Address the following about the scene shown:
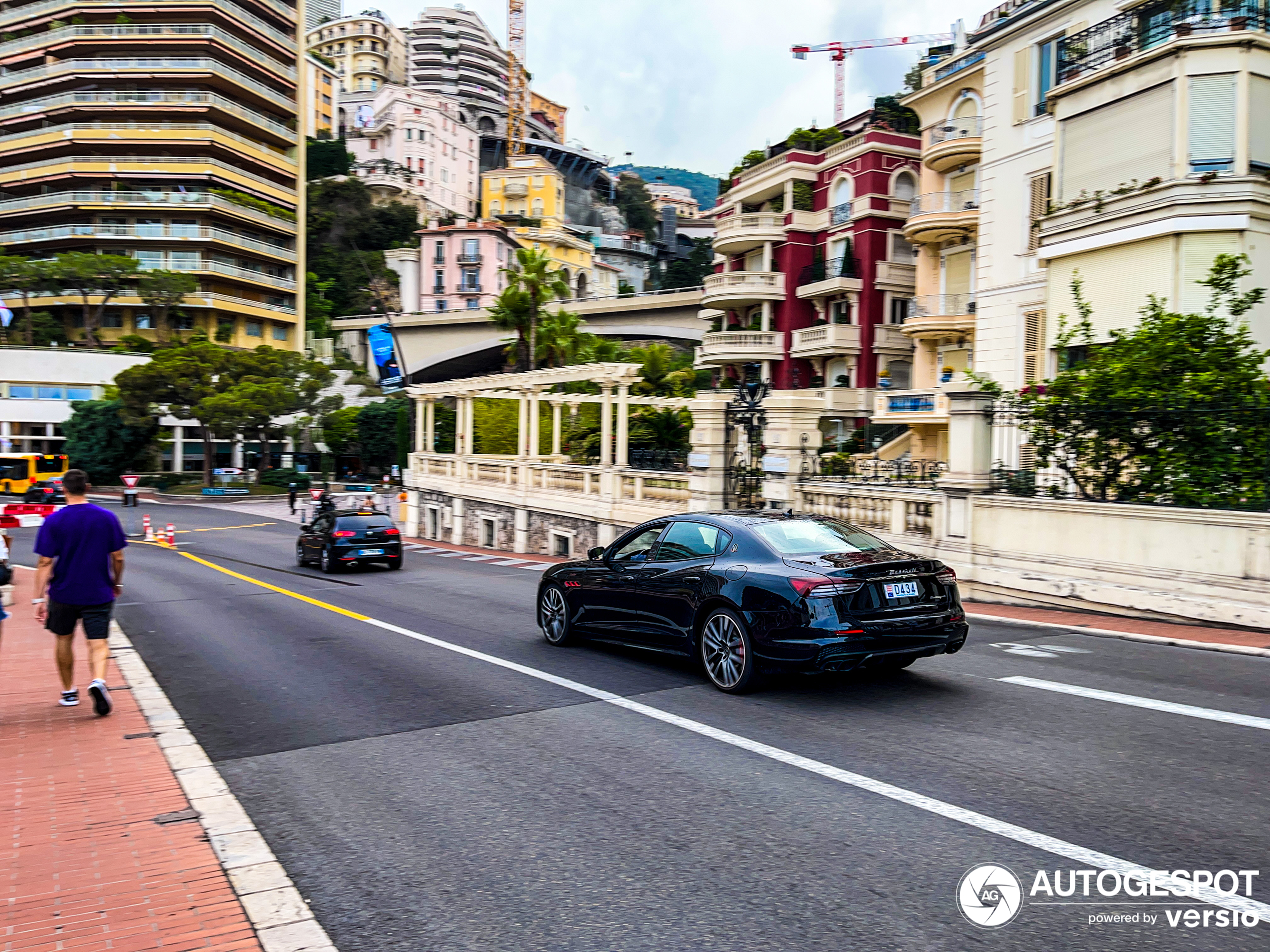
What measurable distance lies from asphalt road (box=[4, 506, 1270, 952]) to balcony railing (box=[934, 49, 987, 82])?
24596 mm

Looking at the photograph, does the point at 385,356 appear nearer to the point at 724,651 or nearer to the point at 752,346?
the point at 752,346

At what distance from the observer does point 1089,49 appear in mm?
20406

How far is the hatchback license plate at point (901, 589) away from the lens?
24.2ft

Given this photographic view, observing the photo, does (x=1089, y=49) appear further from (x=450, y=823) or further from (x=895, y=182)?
(x=450, y=823)

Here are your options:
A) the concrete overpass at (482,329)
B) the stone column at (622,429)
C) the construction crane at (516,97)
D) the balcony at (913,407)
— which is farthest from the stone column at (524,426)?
the construction crane at (516,97)

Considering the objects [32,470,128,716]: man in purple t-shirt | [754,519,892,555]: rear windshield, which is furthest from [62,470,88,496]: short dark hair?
[754,519,892,555]: rear windshield

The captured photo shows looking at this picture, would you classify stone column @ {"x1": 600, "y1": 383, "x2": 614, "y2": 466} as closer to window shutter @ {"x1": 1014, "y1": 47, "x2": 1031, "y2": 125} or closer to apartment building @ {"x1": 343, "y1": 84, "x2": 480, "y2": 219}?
window shutter @ {"x1": 1014, "y1": 47, "x2": 1031, "y2": 125}

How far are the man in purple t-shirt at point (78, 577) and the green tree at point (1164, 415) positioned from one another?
10993 millimetres

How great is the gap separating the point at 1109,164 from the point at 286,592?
17924 millimetres

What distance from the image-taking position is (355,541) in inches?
835

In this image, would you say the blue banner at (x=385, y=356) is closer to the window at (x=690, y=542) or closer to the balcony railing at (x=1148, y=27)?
the balcony railing at (x=1148, y=27)

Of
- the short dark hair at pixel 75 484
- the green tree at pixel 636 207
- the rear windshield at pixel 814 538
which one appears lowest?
the rear windshield at pixel 814 538

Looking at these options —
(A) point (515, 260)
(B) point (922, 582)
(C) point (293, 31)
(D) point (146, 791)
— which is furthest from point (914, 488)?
(A) point (515, 260)

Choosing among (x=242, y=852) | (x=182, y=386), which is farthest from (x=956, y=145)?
(x=182, y=386)
